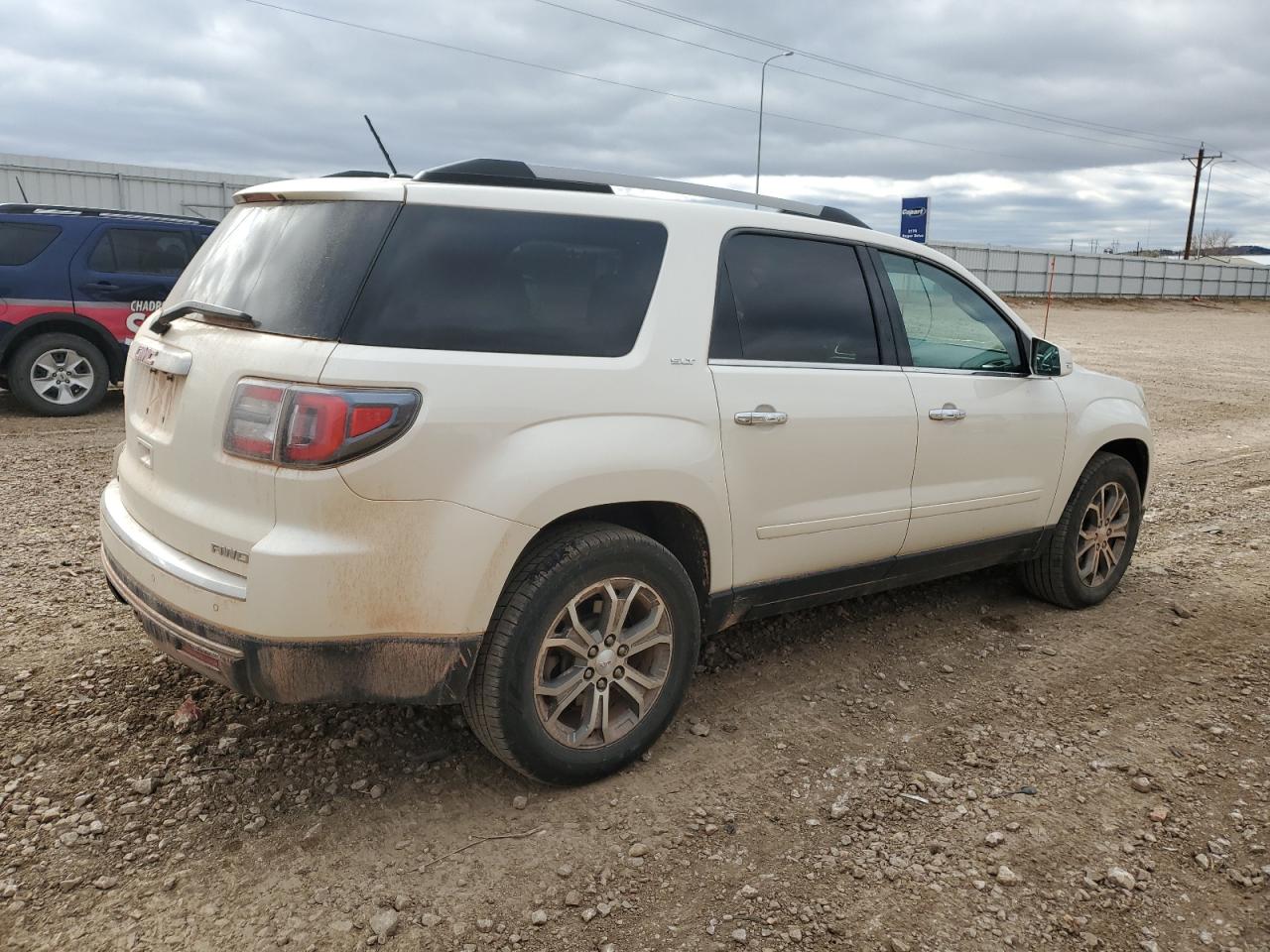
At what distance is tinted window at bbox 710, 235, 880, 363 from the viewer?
3.43 metres

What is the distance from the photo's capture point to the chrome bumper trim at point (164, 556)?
2.67 metres

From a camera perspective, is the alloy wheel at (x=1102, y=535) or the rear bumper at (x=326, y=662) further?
the alloy wheel at (x=1102, y=535)

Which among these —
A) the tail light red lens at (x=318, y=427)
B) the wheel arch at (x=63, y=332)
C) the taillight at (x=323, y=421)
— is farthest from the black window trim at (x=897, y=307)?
the wheel arch at (x=63, y=332)

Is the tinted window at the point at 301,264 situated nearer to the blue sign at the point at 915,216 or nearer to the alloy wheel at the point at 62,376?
the alloy wheel at the point at 62,376

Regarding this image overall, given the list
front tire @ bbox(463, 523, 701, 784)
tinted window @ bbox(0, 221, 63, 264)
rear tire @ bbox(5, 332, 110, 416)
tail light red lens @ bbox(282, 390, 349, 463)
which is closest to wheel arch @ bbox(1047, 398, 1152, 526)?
front tire @ bbox(463, 523, 701, 784)

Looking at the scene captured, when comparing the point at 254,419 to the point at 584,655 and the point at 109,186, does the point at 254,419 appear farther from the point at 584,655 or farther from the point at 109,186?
the point at 109,186

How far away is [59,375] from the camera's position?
9.34 metres

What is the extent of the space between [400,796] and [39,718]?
4.46 feet

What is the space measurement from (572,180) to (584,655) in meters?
1.53

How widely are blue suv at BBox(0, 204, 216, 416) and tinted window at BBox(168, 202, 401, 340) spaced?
7.08 meters

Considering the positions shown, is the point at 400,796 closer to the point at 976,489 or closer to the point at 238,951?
the point at 238,951

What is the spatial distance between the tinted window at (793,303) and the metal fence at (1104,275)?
125 feet

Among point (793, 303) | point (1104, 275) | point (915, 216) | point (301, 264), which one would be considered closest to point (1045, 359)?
point (793, 303)

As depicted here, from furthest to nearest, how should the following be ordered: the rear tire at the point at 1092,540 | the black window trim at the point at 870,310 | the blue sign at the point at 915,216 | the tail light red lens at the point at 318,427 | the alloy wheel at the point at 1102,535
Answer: the blue sign at the point at 915,216
the alloy wheel at the point at 1102,535
the rear tire at the point at 1092,540
the black window trim at the point at 870,310
the tail light red lens at the point at 318,427
